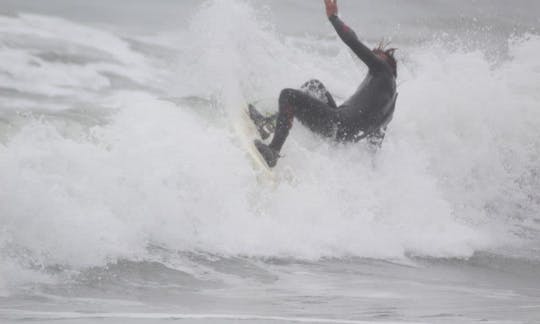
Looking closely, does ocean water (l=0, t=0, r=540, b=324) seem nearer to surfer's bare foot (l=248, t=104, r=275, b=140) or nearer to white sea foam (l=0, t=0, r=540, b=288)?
white sea foam (l=0, t=0, r=540, b=288)

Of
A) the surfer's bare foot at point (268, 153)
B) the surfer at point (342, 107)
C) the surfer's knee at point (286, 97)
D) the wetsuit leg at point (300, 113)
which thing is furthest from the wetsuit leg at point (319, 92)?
the surfer's bare foot at point (268, 153)

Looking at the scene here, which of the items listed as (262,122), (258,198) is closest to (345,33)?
(262,122)

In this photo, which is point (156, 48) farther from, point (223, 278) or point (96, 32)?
point (223, 278)

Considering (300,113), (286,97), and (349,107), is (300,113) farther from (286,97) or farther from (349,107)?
(349,107)

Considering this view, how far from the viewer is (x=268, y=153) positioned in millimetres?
8172

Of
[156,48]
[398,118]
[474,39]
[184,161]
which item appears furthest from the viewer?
[474,39]

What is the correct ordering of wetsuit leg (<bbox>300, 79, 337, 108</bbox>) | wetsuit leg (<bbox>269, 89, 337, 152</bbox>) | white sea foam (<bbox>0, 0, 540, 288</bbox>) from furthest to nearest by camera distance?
wetsuit leg (<bbox>300, 79, 337, 108</bbox>) < wetsuit leg (<bbox>269, 89, 337, 152</bbox>) < white sea foam (<bbox>0, 0, 540, 288</bbox>)

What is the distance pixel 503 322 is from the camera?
16.6 ft

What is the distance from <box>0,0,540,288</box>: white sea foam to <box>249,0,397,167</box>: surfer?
30 cm

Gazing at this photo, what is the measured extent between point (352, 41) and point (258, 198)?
1594 millimetres

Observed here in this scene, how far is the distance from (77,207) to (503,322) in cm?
297

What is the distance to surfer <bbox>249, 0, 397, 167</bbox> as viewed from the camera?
8.18m

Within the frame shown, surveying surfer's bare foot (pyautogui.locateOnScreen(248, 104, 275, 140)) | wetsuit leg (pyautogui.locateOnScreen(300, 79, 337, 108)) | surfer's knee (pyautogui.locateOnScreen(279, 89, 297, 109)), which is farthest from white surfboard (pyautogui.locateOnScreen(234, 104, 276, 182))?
wetsuit leg (pyautogui.locateOnScreen(300, 79, 337, 108))

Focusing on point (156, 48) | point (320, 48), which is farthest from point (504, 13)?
point (156, 48)
